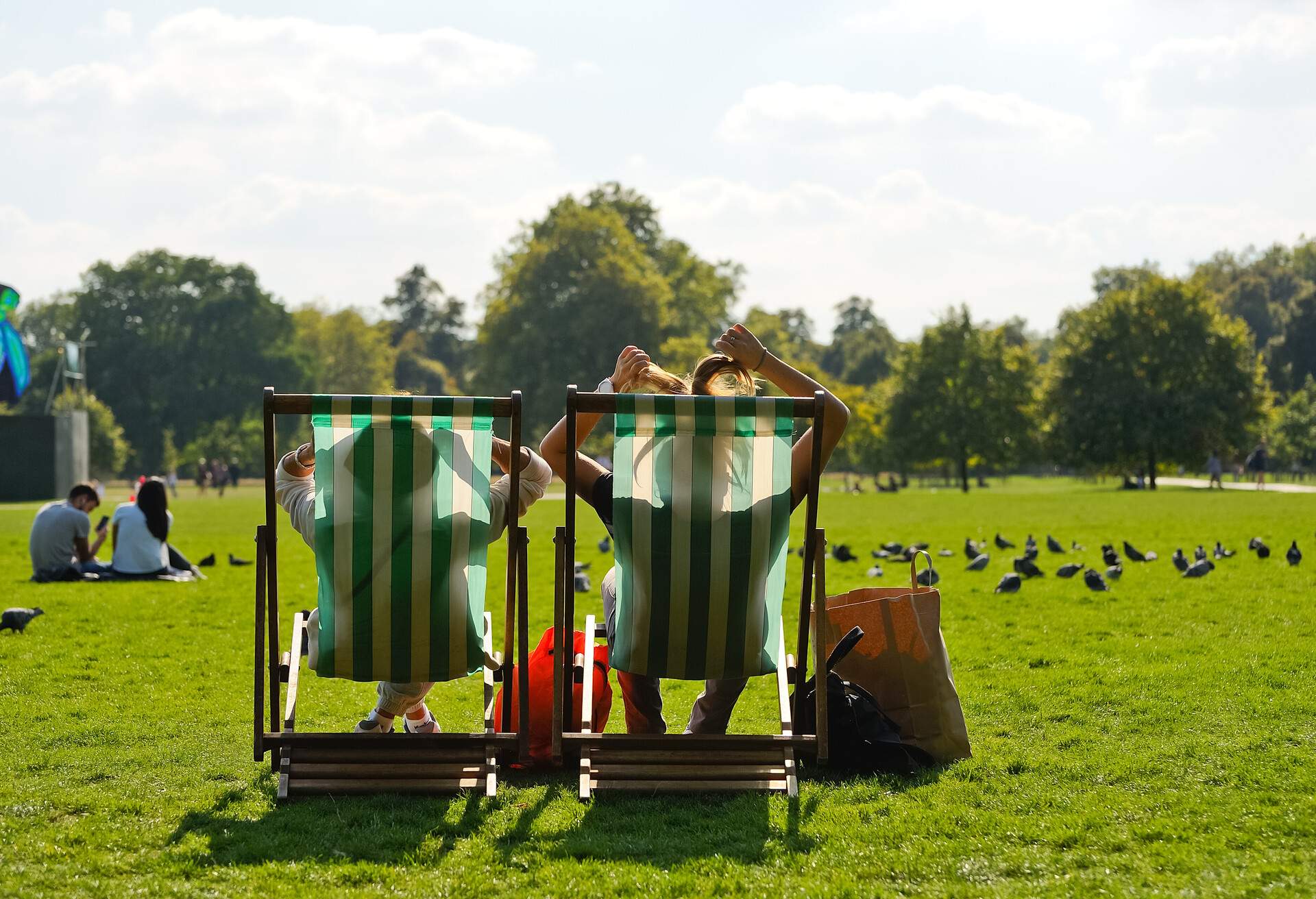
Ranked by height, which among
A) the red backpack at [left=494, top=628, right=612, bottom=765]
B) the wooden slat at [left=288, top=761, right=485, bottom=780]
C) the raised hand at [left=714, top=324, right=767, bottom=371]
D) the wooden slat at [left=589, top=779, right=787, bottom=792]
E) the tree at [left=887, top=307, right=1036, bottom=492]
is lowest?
the wooden slat at [left=589, top=779, right=787, bottom=792]

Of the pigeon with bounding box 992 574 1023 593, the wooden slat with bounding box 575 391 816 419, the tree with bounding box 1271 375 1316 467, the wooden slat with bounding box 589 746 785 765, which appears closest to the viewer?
the wooden slat with bounding box 575 391 816 419

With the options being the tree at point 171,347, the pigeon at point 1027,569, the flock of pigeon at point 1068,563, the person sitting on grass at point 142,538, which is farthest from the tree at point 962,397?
the tree at point 171,347

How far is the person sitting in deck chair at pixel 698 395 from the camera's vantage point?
5.39m

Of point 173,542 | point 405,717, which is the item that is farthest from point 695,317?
point 405,717

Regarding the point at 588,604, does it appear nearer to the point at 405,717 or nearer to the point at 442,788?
the point at 405,717

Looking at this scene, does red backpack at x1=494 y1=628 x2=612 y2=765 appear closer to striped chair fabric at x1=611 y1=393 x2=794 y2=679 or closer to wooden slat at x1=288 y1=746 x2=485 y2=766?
wooden slat at x1=288 y1=746 x2=485 y2=766

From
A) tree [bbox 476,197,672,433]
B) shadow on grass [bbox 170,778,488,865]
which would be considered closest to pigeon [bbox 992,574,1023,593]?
shadow on grass [bbox 170,778,488,865]

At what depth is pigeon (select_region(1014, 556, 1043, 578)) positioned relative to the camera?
1356 centimetres

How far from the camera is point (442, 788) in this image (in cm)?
514

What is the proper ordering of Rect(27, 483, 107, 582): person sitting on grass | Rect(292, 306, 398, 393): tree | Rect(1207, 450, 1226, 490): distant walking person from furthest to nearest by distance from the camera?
Rect(292, 306, 398, 393): tree, Rect(1207, 450, 1226, 490): distant walking person, Rect(27, 483, 107, 582): person sitting on grass

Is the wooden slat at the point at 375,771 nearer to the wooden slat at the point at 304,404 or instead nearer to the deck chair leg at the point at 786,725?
the deck chair leg at the point at 786,725

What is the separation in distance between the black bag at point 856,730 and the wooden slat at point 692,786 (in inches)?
15.3

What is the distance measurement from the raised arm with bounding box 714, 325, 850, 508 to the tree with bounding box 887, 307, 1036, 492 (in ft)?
170

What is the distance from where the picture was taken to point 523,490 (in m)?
5.61
